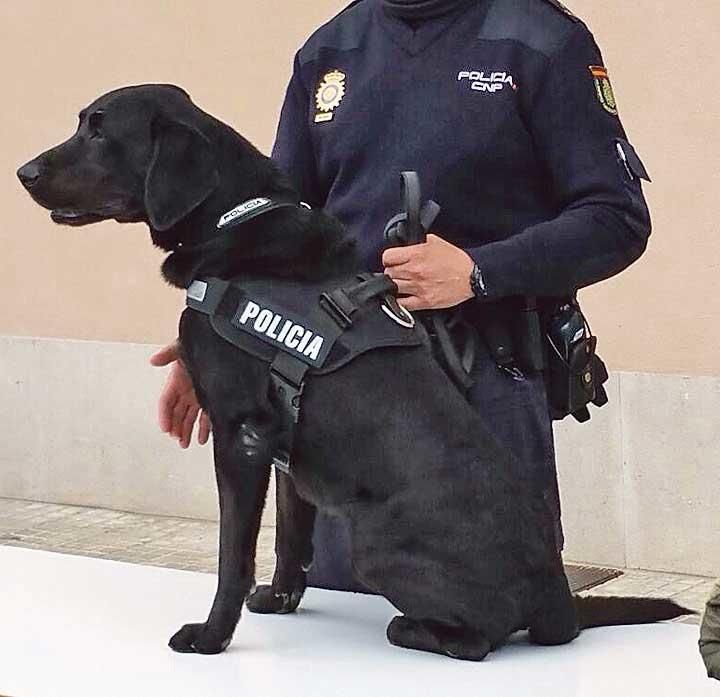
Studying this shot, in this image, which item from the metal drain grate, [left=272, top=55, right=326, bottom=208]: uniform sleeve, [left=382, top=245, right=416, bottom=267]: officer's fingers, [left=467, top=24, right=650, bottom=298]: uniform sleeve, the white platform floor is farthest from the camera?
the metal drain grate

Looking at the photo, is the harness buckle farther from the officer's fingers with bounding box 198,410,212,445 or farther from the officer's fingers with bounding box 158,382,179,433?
the officer's fingers with bounding box 158,382,179,433

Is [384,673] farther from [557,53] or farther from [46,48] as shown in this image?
[46,48]

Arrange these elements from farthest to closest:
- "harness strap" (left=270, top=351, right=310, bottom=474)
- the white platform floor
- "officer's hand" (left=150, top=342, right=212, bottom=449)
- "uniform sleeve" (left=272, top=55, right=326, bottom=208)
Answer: "uniform sleeve" (left=272, top=55, right=326, bottom=208)
"officer's hand" (left=150, top=342, right=212, bottom=449)
"harness strap" (left=270, top=351, right=310, bottom=474)
the white platform floor

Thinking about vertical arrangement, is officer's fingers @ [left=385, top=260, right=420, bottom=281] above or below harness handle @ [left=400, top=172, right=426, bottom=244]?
below

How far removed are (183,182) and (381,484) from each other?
0.47 metres

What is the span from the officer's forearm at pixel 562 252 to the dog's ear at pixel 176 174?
1.27 feet

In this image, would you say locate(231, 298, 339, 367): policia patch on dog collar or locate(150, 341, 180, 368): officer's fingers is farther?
locate(150, 341, 180, 368): officer's fingers

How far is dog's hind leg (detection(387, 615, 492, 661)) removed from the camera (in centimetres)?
193

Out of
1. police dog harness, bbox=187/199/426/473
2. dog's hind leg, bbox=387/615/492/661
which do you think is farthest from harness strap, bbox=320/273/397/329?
dog's hind leg, bbox=387/615/492/661

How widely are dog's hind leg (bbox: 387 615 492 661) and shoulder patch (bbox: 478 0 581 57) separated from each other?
0.82 metres

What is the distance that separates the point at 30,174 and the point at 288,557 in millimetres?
646

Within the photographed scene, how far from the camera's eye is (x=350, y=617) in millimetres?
2211

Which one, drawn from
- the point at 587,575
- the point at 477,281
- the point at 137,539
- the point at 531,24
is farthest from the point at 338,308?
the point at 137,539

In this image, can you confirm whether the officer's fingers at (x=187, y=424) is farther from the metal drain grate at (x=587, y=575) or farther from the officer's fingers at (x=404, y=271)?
the metal drain grate at (x=587, y=575)
